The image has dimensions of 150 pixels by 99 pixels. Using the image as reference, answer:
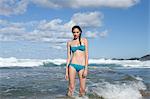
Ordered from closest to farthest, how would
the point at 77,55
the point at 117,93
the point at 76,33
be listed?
the point at 76,33 → the point at 77,55 → the point at 117,93

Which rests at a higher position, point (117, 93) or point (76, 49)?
point (76, 49)

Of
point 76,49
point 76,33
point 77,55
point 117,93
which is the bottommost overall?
point 117,93

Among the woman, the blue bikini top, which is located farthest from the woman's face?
the blue bikini top

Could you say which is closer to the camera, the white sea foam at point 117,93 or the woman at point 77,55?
the woman at point 77,55

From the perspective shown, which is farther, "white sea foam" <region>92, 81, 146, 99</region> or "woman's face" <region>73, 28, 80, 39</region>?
"white sea foam" <region>92, 81, 146, 99</region>

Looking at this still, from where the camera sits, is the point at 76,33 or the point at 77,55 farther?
the point at 77,55

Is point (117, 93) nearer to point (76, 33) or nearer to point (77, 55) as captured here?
point (77, 55)

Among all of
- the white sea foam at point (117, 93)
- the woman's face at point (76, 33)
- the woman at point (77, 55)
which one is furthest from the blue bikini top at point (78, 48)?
the white sea foam at point (117, 93)

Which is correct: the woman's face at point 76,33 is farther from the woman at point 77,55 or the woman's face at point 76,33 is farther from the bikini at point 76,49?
the bikini at point 76,49

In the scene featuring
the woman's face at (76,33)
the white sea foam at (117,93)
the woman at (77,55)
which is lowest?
the white sea foam at (117,93)

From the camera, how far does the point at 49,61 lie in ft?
119

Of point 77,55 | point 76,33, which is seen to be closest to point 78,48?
point 77,55

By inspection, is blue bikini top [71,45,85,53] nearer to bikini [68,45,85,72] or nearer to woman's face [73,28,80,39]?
bikini [68,45,85,72]

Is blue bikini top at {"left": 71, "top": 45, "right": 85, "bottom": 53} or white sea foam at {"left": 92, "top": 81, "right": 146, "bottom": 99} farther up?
blue bikini top at {"left": 71, "top": 45, "right": 85, "bottom": 53}
